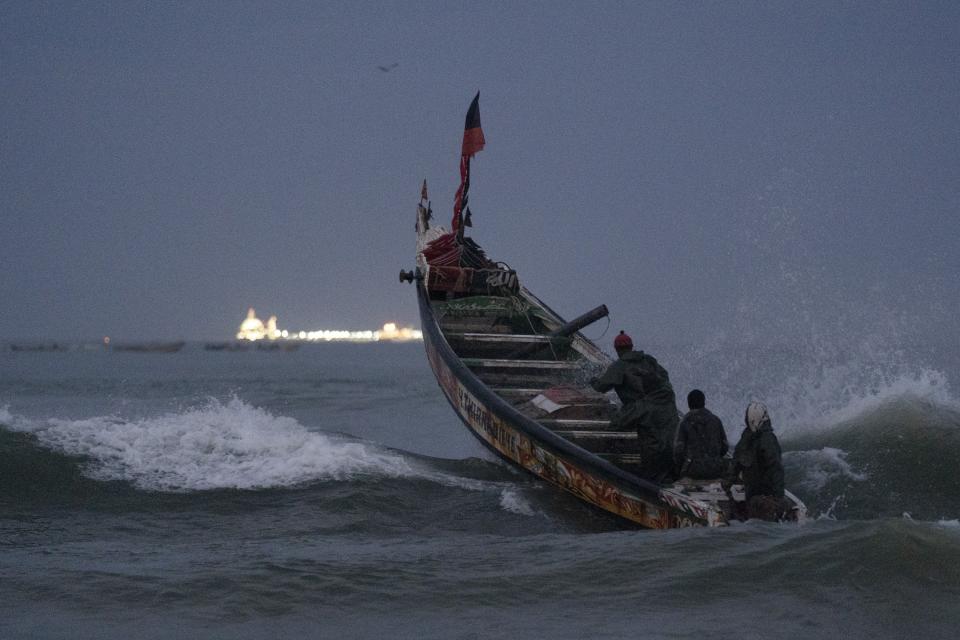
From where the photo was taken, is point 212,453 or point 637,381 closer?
point 637,381

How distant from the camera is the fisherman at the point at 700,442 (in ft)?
29.8

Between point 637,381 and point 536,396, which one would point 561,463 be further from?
point 536,396

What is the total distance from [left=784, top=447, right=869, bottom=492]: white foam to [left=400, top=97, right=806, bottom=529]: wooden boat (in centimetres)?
266

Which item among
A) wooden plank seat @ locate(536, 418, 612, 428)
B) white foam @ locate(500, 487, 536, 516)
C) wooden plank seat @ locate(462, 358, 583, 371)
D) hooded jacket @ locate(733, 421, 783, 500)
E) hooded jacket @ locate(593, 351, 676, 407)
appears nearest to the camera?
hooded jacket @ locate(733, 421, 783, 500)

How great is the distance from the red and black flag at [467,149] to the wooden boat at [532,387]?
0.19 meters

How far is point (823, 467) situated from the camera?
12.8 meters

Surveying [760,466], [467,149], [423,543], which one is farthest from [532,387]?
[467,149]

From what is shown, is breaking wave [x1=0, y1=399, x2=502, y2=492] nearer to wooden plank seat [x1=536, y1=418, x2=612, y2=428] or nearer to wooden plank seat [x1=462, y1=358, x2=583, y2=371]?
wooden plank seat [x1=536, y1=418, x2=612, y2=428]

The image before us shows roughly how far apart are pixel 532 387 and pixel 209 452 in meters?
4.70

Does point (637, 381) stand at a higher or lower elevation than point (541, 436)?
higher

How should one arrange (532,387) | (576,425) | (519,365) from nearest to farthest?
(576,425)
(532,387)
(519,365)

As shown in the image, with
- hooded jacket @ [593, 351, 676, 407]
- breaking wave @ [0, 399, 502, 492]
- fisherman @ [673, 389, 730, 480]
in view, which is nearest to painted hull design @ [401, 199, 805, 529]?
fisherman @ [673, 389, 730, 480]

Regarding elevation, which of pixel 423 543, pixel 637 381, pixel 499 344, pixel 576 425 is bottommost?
pixel 423 543

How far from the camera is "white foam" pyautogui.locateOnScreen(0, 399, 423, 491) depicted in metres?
12.2
